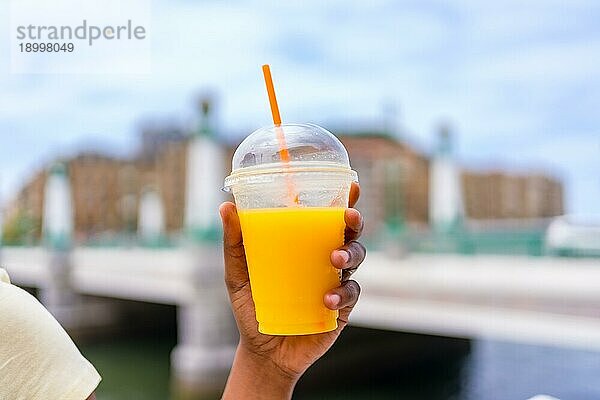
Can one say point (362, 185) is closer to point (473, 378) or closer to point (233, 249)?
point (473, 378)

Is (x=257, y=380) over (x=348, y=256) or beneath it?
beneath

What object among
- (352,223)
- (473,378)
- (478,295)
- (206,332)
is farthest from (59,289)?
(352,223)

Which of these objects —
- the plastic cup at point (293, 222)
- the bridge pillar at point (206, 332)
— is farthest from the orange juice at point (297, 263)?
the bridge pillar at point (206, 332)

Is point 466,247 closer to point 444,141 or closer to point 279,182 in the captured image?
point 444,141

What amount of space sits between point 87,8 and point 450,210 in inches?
170

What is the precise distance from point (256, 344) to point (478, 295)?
3398 mm

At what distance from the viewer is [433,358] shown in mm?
6328

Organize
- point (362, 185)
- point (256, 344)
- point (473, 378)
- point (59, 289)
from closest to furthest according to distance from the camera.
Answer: point (256, 344)
point (362, 185)
point (473, 378)
point (59, 289)

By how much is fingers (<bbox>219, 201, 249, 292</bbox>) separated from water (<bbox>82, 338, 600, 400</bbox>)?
399 centimetres

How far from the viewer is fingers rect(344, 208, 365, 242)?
0.57 m

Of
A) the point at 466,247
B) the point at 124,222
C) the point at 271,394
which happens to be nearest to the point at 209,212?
the point at 466,247

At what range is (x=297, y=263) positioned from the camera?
1.88 feet

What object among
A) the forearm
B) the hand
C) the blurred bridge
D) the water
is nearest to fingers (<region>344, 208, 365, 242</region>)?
the hand

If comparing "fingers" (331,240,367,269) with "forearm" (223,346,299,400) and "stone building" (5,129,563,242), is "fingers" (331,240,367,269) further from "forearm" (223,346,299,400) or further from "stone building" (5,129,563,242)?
"stone building" (5,129,563,242)
